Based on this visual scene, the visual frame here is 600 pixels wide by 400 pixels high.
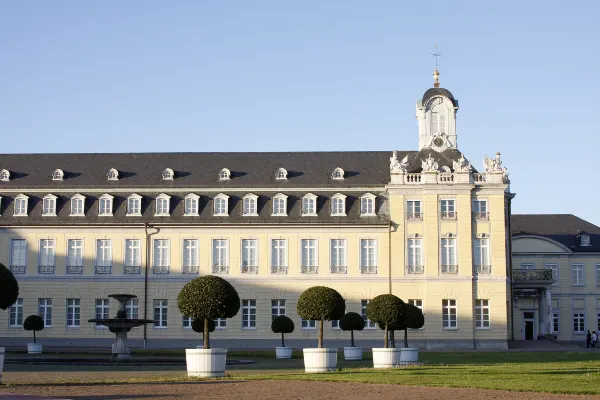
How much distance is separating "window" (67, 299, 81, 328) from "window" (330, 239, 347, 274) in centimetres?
1595

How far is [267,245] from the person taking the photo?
58969 mm

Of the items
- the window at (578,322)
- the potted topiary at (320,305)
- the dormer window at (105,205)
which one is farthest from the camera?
the window at (578,322)

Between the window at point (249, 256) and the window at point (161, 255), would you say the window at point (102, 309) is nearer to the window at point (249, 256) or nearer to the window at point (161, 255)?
the window at point (161, 255)

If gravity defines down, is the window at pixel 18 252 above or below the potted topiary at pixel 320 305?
above

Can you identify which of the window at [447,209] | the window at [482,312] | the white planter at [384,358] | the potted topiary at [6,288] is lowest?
the white planter at [384,358]

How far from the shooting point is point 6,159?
209 ft

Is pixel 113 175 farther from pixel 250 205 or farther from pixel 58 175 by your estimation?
pixel 250 205

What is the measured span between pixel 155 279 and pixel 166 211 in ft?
13.9

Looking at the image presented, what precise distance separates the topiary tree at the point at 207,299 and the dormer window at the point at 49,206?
3065 cm

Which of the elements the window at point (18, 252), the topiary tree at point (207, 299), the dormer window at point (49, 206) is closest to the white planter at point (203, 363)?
the topiary tree at point (207, 299)

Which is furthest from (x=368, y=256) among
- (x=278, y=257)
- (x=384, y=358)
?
(x=384, y=358)

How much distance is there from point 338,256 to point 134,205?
43.0ft

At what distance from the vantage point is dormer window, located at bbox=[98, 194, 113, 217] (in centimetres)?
5972

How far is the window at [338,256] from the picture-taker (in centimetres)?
5875
